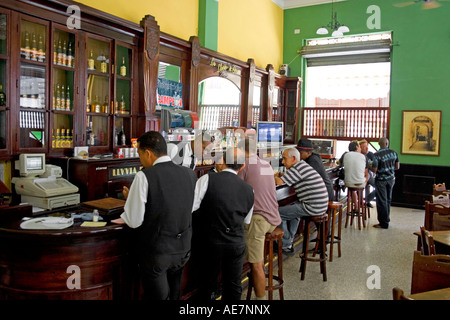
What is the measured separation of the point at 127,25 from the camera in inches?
209

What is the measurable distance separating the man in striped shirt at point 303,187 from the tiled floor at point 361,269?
74 centimetres

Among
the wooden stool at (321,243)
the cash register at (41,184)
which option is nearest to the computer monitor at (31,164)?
the cash register at (41,184)

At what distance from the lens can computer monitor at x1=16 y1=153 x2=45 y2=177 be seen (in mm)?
4082

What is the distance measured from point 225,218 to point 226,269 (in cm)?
45

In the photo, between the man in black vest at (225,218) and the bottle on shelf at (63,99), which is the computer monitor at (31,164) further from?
the man in black vest at (225,218)

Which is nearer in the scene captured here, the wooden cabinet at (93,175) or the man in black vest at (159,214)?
the man in black vest at (159,214)

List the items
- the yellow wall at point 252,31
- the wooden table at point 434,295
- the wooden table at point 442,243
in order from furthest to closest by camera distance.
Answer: the yellow wall at point 252,31 < the wooden table at point 442,243 < the wooden table at point 434,295

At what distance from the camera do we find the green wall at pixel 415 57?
Result: 8422mm

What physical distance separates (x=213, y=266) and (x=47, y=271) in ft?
3.86

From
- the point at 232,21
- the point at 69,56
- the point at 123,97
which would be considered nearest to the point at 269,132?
the point at 232,21

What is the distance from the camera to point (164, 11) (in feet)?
21.5

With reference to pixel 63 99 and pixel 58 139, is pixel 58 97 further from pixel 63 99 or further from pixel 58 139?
pixel 58 139

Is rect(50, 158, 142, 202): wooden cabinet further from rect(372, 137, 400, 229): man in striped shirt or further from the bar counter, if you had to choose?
rect(372, 137, 400, 229): man in striped shirt

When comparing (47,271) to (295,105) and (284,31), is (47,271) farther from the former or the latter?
(284,31)
